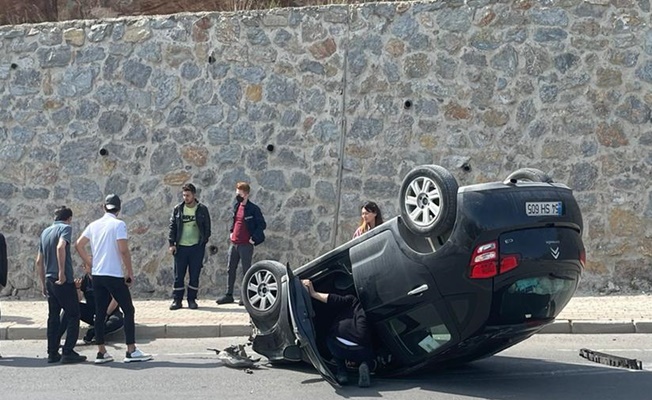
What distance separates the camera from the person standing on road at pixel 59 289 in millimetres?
10391

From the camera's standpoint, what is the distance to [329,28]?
14953mm

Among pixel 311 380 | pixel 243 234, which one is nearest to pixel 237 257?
pixel 243 234

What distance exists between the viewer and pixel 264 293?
30.3 feet

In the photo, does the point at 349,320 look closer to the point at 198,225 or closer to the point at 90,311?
the point at 90,311

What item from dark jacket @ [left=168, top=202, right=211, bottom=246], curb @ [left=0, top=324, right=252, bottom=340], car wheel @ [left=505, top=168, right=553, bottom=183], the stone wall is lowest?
curb @ [left=0, top=324, right=252, bottom=340]

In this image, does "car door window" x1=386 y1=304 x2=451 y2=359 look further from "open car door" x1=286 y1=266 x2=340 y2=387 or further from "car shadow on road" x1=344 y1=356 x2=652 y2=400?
"open car door" x1=286 y1=266 x2=340 y2=387

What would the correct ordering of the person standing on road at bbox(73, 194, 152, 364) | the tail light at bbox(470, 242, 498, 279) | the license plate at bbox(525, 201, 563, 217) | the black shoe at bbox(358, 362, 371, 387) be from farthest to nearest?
the person standing on road at bbox(73, 194, 152, 364) < the black shoe at bbox(358, 362, 371, 387) < the license plate at bbox(525, 201, 563, 217) < the tail light at bbox(470, 242, 498, 279)

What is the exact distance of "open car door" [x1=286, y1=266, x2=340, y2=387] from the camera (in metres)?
8.38

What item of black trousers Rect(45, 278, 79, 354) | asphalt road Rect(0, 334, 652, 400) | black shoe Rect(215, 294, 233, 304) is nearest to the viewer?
asphalt road Rect(0, 334, 652, 400)

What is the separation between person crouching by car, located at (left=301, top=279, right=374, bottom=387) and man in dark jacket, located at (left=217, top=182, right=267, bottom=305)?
5098 mm

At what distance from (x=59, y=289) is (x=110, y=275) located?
27.8 inches

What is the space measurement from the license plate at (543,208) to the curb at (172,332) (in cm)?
497

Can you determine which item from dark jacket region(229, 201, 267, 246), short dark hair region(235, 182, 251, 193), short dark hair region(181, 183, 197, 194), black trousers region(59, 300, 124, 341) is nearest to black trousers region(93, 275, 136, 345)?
black trousers region(59, 300, 124, 341)

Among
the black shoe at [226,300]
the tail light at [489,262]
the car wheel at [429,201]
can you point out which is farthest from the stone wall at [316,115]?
the tail light at [489,262]
